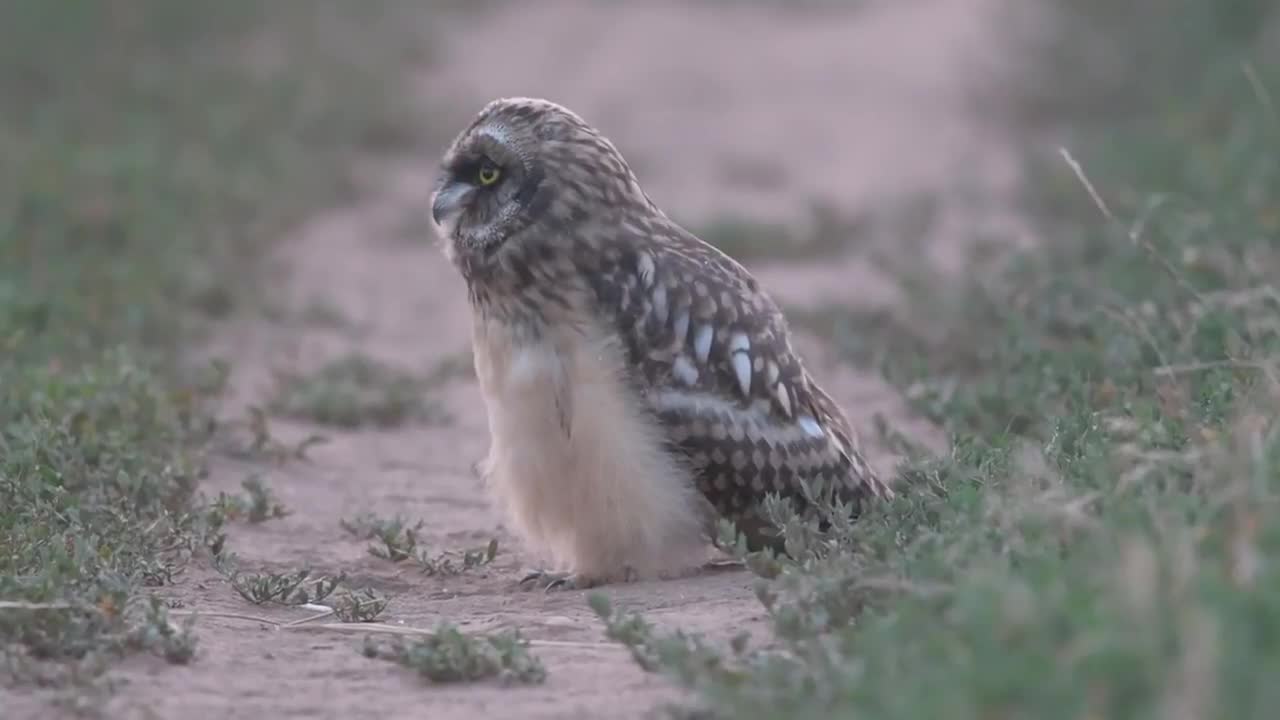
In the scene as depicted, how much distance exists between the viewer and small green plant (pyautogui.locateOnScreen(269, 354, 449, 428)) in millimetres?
7340

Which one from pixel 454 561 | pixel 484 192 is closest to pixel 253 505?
pixel 454 561

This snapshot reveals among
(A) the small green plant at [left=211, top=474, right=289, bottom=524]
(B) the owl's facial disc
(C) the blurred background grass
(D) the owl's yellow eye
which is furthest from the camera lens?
(A) the small green plant at [left=211, top=474, right=289, bottom=524]

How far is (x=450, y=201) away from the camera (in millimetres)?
5473

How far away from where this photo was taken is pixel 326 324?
29.7ft

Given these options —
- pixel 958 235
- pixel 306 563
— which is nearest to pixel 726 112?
pixel 958 235

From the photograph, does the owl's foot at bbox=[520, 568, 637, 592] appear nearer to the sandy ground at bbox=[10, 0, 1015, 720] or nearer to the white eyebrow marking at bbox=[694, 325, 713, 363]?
the sandy ground at bbox=[10, 0, 1015, 720]

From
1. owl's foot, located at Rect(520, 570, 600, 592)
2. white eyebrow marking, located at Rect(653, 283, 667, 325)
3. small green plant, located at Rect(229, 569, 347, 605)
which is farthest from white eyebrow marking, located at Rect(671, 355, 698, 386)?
small green plant, located at Rect(229, 569, 347, 605)

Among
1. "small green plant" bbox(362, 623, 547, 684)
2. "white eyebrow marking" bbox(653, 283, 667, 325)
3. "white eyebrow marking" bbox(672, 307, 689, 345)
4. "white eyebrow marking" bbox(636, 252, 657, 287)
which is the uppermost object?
"white eyebrow marking" bbox(636, 252, 657, 287)

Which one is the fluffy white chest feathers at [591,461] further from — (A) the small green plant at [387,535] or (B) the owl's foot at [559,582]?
(A) the small green plant at [387,535]

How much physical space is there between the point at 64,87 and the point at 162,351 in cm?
527

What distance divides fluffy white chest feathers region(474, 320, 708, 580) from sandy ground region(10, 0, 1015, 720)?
12 cm

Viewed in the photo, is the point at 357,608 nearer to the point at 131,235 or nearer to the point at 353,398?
the point at 353,398

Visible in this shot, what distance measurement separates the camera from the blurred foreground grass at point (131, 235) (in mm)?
4629

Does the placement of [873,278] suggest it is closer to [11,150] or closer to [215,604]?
[11,150]
